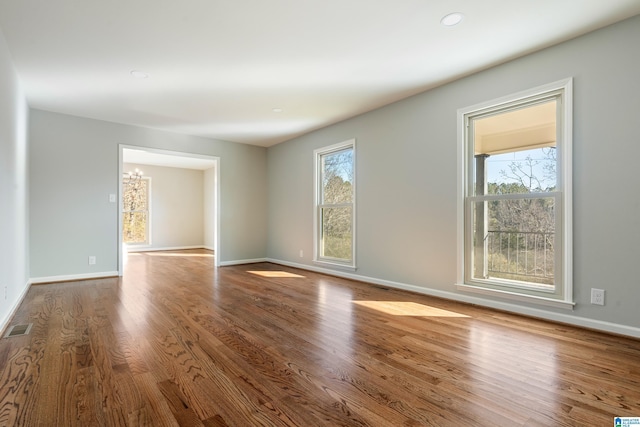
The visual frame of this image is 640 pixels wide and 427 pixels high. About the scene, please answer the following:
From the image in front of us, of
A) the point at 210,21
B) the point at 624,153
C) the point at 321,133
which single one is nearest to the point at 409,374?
the point at 624,153

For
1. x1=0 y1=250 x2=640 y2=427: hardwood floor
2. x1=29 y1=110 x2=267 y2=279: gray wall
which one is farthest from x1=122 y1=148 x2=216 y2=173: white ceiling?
x1=0 y1=250 x2=640 y2=427: hardwood floor

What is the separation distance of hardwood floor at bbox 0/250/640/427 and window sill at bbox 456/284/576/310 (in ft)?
0.62

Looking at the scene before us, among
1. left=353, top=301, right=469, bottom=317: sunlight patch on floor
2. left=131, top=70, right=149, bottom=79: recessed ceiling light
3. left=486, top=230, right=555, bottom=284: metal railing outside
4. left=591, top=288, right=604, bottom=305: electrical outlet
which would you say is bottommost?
left=353, top=301, right=469, bottom=317: sunlight patch on floor

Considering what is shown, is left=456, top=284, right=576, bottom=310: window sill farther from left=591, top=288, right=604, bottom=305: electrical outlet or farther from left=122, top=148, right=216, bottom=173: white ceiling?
left=122, top=148, right=216, bottom=173: white ceiling

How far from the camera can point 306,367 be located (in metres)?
1.90

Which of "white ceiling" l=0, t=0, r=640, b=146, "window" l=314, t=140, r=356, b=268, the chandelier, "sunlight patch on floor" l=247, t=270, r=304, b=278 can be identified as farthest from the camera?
the chandelier

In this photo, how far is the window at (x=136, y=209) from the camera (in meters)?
8.57

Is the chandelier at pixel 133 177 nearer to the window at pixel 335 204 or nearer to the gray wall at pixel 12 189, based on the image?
the gray wall at pixel 12 189

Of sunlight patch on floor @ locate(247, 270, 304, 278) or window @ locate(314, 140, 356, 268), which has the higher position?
window @ locate(314, 140, 356, 268)

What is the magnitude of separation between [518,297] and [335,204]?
2866 mm

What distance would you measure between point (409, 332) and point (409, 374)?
71 centimetres

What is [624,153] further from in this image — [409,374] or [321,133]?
[321,133]

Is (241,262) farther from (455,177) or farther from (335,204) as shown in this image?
(455,177)

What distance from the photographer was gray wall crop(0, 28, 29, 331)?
8.46 ft
